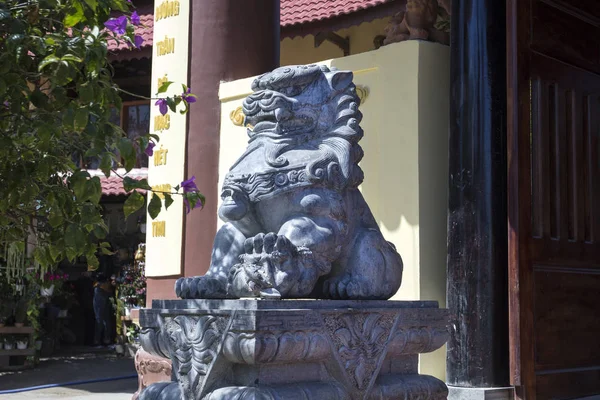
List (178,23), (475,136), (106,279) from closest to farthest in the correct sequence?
Answer: (475,136)
(178,23)
(106,279)

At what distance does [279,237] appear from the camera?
139 inches

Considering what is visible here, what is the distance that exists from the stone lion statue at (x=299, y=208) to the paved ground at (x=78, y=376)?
453 centimetres

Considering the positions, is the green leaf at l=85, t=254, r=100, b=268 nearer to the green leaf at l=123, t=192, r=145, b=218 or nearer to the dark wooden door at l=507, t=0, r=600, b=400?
the green leaf at l=123, t=192, r=145, b=218

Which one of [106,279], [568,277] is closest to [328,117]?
[568,277]

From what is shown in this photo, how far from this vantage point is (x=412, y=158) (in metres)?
6.02

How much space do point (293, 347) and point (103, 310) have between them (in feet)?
33.9

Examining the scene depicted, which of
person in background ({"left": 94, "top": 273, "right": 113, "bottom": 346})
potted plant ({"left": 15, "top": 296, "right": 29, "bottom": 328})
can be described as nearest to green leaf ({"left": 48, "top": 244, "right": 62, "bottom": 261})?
potted plant ({"left": 15, "top": 296, "right": 29, "bottom": 328})

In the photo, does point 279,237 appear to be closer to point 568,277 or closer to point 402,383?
point 402,383

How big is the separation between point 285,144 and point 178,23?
4.09 m

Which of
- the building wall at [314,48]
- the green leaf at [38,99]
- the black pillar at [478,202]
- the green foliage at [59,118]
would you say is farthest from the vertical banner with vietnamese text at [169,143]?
the green leaf at [38,99]

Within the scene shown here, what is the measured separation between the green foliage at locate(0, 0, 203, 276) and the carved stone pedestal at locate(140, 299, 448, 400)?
52 cm

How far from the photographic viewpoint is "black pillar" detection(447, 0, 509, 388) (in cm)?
555

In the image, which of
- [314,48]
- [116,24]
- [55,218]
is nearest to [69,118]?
[55,218]

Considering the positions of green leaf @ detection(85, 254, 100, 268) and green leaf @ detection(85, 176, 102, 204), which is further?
green leaf @ detection(85, 254, 100, 268)
